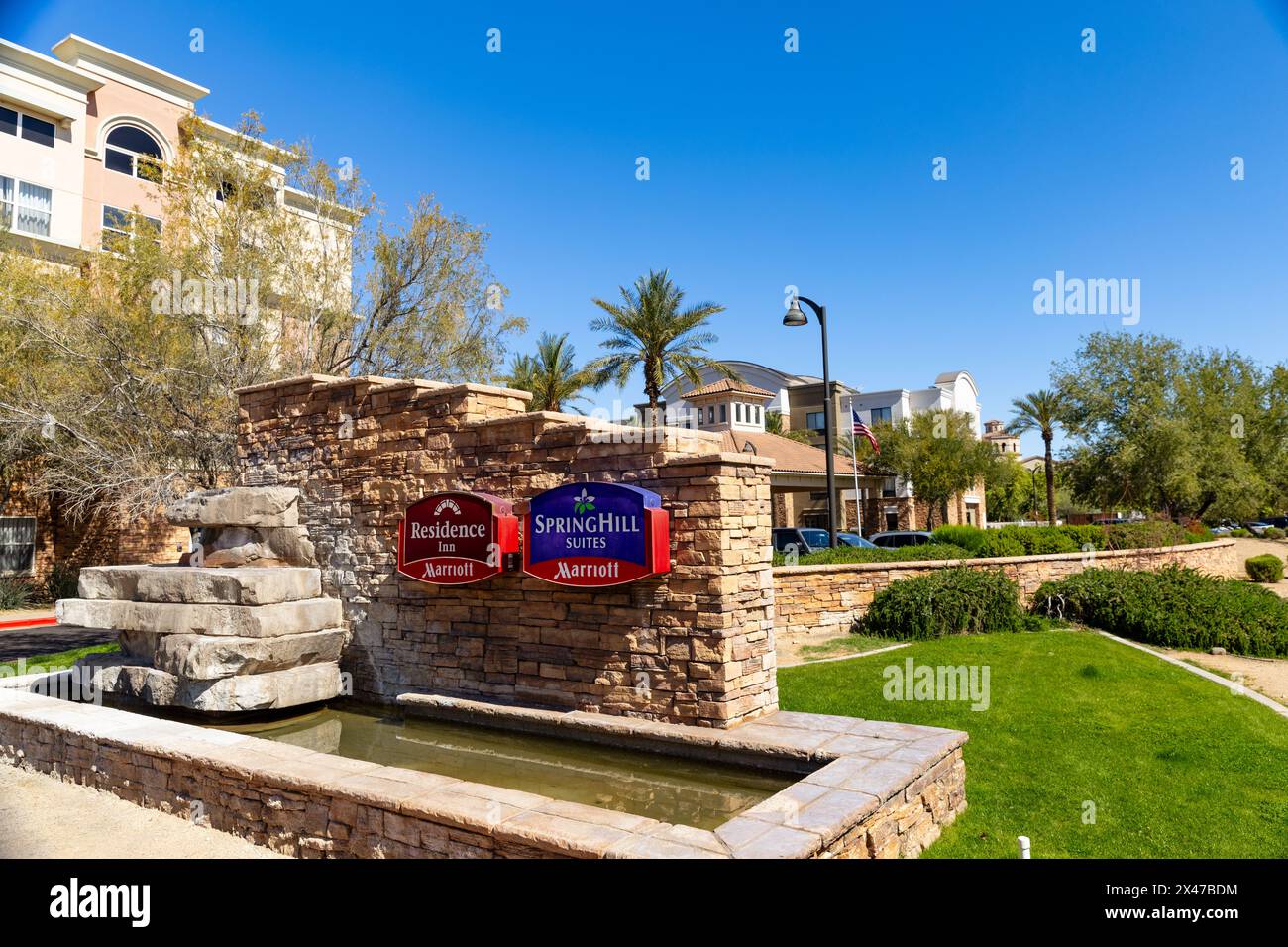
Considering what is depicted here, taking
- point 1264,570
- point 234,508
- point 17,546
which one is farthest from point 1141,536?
point 17,546

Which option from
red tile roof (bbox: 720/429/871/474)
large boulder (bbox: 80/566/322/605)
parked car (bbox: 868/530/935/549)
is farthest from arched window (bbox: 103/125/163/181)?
parked car (bbox: 868/530/935/549)

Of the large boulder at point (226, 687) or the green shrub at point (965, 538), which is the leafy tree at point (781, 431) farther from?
the large boulder at point (226, 687)

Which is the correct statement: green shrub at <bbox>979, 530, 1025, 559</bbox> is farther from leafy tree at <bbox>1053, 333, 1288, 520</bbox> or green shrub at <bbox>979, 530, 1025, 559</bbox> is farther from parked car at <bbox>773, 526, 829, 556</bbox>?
leafy tree at <bbox>1053, 333, 1288, 520</bbox>

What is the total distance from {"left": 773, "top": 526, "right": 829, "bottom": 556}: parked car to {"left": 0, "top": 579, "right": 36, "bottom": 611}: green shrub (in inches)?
833

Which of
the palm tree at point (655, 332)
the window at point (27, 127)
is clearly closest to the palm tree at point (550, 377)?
the palm tree at point (655, 332)

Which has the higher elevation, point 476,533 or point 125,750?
point 476,533

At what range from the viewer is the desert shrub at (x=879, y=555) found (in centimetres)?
1630

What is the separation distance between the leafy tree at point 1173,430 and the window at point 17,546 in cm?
3955

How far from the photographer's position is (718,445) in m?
8.22

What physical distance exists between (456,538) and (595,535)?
73.9 inches

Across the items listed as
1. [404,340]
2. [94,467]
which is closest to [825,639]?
[404,340]
